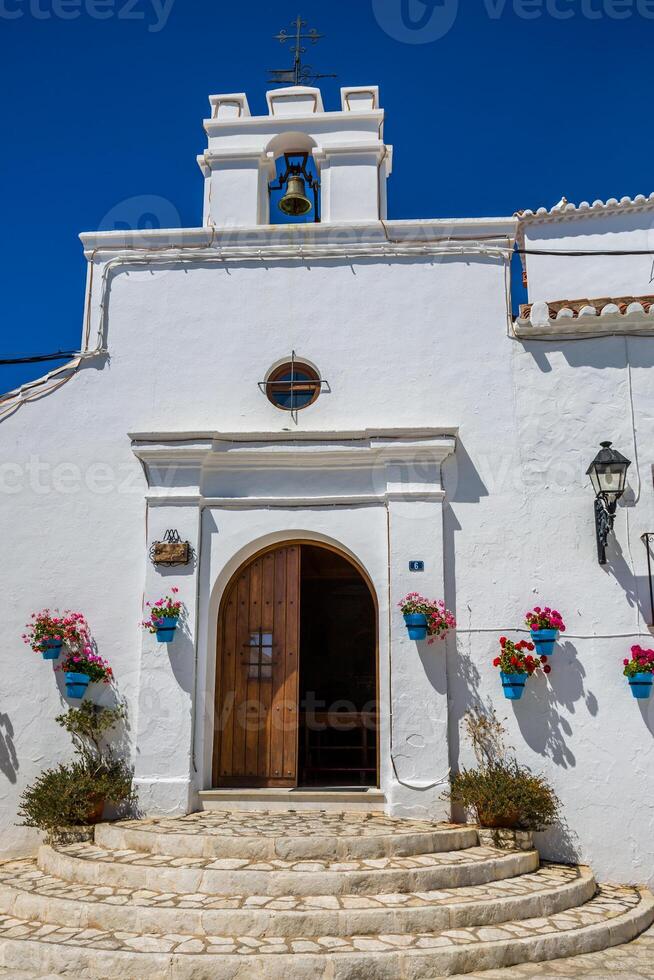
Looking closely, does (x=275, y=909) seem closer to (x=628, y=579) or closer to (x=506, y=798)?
(x=506, y=798)

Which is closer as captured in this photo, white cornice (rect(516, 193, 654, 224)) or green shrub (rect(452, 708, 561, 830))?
green shrub (rect(452, 708, 561, 830))

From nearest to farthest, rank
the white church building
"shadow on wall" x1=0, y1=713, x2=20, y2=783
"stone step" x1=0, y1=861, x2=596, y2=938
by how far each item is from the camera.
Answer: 1. "stone step" x1=0, y1=861, x2=596, y2=938
2. the white church building
3. "shadow on wall" x1=0, y1=713, x2=20, y2=783

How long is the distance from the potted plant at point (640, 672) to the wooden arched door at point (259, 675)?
322 centimetres

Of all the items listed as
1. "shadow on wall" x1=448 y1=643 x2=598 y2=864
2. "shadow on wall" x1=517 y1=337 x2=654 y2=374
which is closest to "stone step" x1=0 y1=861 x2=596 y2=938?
"shadow on wall" x1=448 y1=643 x2=598 y2=864

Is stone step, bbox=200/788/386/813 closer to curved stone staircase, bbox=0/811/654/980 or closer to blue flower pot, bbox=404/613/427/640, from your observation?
curved stone staircase, bbox=0/811/654/980

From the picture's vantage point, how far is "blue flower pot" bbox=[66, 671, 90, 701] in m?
8.34

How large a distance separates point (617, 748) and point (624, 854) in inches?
36.7

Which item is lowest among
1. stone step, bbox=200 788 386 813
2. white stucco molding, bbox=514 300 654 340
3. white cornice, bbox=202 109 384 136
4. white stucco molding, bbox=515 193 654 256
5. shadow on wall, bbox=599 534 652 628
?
stone step, bbox=200 788 386 813

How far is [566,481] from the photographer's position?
344 inches

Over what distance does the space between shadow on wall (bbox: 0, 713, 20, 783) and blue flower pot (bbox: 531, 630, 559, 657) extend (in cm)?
522

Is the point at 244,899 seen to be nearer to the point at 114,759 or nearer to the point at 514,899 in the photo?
the point at 514,899

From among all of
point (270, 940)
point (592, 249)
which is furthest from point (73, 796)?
point (592, 249)

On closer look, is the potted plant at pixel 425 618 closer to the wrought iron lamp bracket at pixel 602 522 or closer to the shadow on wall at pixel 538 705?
the shadow on wall at pixel 538 705

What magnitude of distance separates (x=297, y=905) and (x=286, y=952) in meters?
0.54
